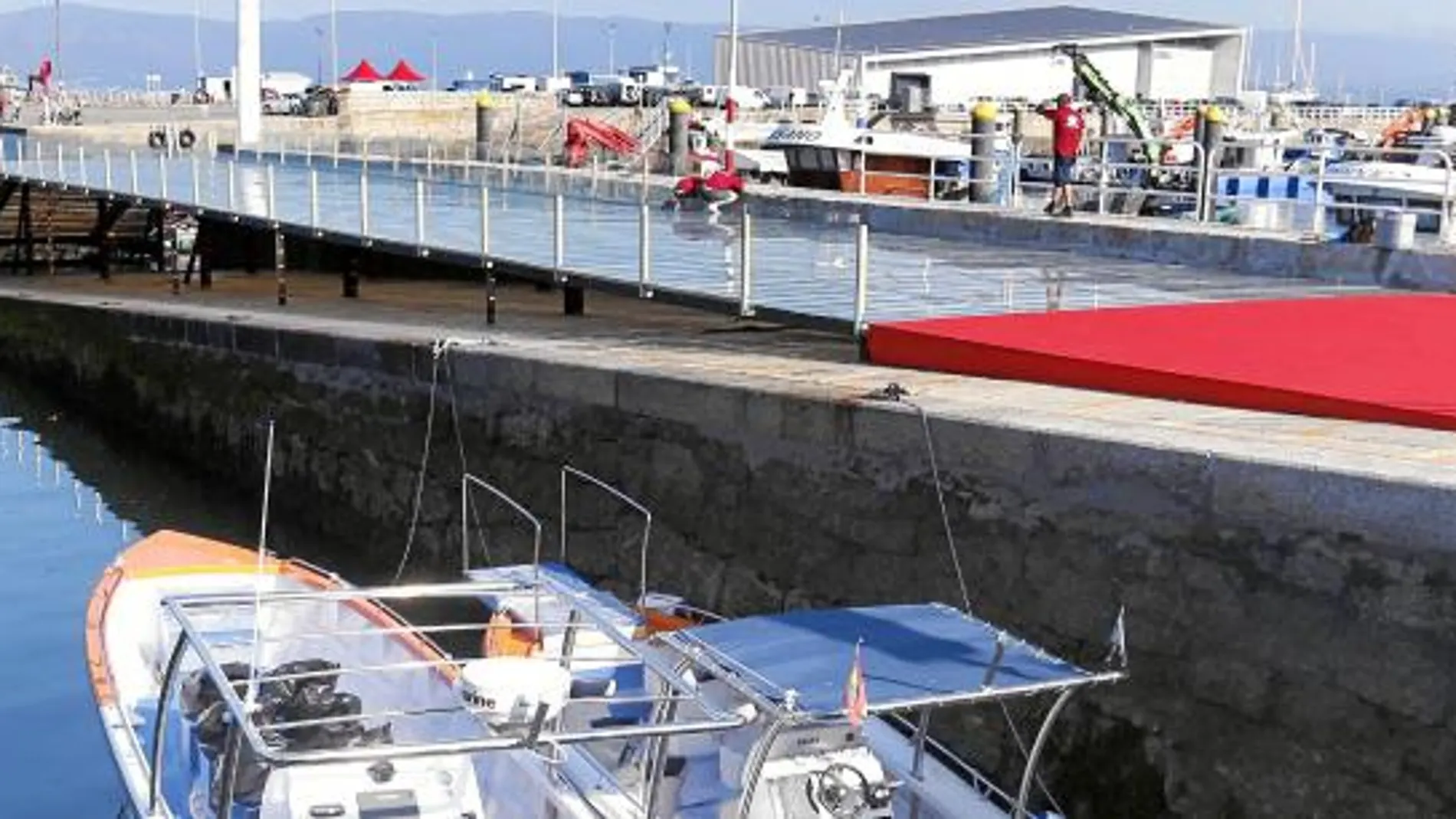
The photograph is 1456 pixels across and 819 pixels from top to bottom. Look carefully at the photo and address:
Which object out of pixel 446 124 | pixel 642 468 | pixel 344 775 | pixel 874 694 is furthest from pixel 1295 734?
pixel 446 124

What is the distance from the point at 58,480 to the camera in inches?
835

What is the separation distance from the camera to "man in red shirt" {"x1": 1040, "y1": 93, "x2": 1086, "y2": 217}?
2103cm

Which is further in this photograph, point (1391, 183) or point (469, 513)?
point (1391, 183)

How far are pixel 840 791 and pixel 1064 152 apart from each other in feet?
51.7

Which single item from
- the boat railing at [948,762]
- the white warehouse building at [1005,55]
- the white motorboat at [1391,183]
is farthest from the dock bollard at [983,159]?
the white warehouse building at [1005,55]

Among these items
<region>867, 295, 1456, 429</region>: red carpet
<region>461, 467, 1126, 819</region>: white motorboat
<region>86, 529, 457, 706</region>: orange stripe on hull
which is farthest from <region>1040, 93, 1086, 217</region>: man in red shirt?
<region>461, 467, 1126, 819</region>: white motorboat

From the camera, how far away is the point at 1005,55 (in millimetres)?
69000

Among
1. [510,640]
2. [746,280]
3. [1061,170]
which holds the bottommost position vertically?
[510,640]

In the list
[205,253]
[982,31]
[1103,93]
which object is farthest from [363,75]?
[205,253]

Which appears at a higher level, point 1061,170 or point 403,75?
point 403,75

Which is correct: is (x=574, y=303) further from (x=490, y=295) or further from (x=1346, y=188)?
(x=1346, y=188)

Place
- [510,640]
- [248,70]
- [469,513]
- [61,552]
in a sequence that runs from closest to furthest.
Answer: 1. [510,640]
2. [469,513]
3. [61,552]
4. [248,70]

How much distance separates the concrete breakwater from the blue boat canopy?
1.90 metres

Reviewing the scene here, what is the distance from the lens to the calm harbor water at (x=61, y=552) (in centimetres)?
1154
